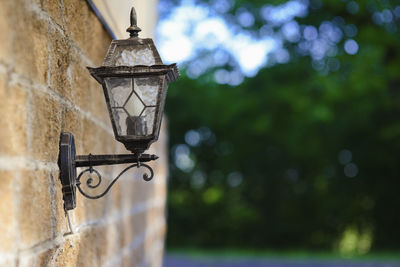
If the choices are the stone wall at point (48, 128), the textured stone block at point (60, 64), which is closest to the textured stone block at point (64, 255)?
the stone wall at point (48, 128)

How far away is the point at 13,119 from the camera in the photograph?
1.55 meters


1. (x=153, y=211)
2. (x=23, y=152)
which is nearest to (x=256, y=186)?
(x=153, y=211)

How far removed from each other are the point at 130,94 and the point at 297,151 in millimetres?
12673

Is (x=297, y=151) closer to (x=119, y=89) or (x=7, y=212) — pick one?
(x=119, y=89)

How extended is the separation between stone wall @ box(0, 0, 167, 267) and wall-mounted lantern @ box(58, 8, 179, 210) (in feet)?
0.26

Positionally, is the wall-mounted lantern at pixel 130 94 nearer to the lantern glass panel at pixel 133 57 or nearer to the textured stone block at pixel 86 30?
the lantern glass panel at pixel 133 57

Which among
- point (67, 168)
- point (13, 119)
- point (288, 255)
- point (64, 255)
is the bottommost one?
point (288, 255)

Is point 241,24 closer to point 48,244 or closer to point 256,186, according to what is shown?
point 256,186

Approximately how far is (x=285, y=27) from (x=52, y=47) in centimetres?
1278

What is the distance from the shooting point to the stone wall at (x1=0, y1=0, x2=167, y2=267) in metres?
1.51

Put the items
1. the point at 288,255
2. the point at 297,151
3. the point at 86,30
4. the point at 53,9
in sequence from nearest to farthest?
the point at 53,9 < the point at 86,30 < the point at 288,255 < the point at 297,151

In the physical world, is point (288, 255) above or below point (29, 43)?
below

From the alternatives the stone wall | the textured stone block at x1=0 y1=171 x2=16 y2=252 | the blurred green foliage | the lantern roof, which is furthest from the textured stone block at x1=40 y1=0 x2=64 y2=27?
the blurred green foliage

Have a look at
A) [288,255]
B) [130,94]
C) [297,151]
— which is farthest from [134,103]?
[297,151]
